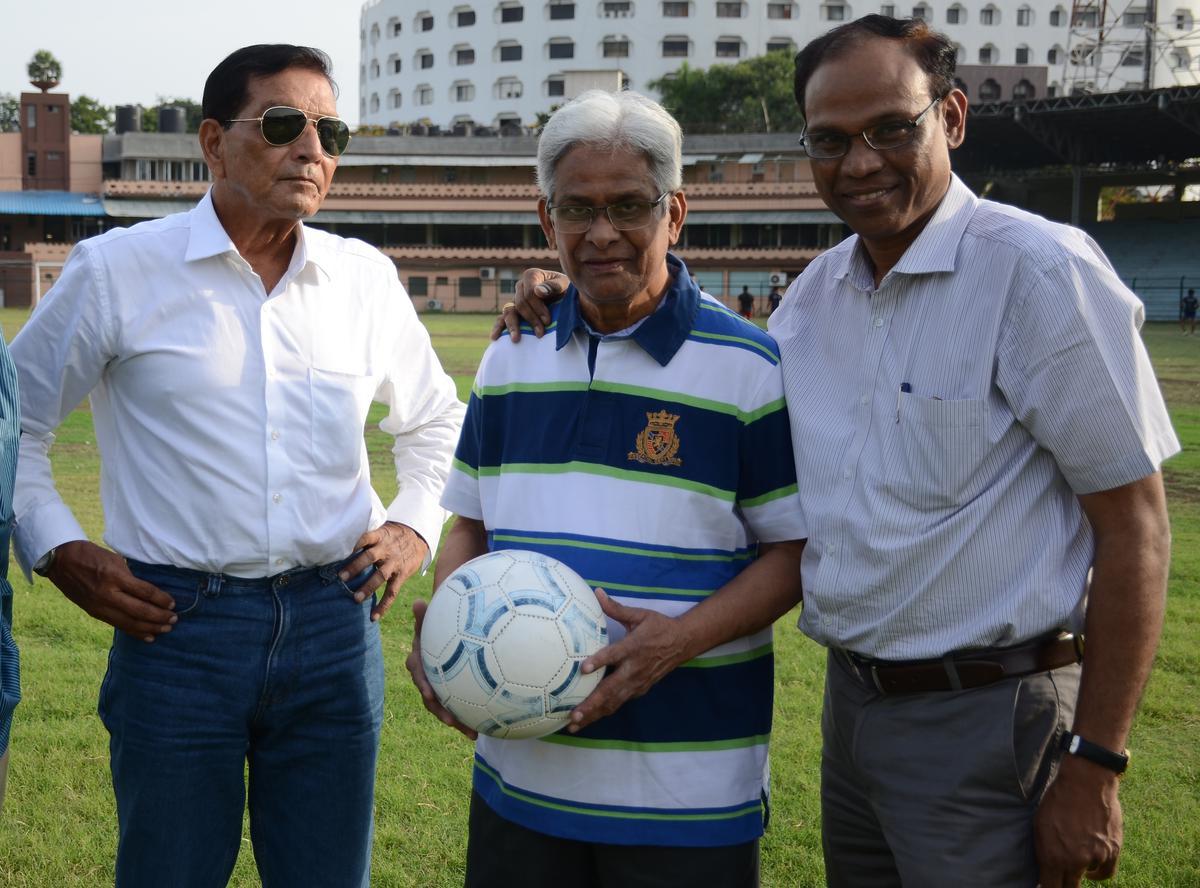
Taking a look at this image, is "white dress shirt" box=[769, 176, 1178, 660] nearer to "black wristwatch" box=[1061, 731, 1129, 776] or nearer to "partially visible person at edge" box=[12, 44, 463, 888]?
"black wristwatch" box=[1061, 731, 1129, 776]

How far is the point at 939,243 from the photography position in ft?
9.55

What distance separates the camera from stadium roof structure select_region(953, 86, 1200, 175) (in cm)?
4847

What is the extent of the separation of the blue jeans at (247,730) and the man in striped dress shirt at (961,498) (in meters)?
1.33

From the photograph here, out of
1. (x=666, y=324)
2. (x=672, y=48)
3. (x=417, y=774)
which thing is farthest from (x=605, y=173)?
(x=672, y=48)

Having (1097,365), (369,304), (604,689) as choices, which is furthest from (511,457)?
(1097,365)

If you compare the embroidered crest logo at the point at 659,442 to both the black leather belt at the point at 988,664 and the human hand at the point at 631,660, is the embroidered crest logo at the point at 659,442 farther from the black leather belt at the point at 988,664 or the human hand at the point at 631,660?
the black leather belt at the point at 988,664

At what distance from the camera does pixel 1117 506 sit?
105 inches

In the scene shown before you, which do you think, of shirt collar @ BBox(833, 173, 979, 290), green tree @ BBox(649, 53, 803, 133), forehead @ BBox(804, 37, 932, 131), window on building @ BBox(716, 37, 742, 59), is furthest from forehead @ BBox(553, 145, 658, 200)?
window on building @ BBox(716, 37, 742, 59)

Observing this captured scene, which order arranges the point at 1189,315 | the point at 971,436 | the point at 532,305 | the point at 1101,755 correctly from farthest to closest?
1. the point at 1189,315
2. the point at 532,305
3. the point at 971,436
4. the point at 1101,755

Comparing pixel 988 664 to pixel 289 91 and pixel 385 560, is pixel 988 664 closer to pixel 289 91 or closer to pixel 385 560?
pixel 385 560

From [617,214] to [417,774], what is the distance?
3.34 m

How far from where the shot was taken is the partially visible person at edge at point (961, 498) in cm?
267

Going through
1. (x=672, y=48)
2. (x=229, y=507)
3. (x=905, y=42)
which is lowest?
(x=229, y=507)

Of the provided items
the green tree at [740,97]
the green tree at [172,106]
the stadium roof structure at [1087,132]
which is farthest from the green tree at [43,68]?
the stadium roof structure at [1087,132]
